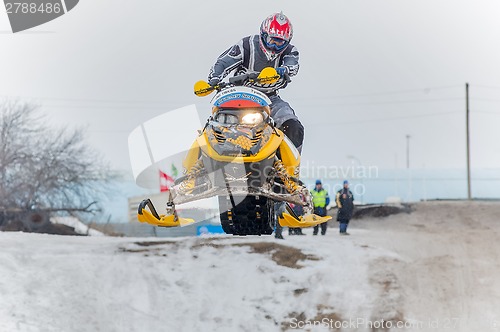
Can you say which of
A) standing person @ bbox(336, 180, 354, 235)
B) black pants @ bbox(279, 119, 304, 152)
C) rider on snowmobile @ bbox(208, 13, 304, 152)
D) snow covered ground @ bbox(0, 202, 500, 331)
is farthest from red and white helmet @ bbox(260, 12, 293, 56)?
standing person @ bbox(336, 180, 354, 235)

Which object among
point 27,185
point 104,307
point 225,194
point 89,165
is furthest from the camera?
point 89,165

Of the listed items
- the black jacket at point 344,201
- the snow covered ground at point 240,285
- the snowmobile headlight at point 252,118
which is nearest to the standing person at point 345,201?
the black jacket at point 344,201

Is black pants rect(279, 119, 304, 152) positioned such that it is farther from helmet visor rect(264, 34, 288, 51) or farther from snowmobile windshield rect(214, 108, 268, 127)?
helmet visor rect(264, 34, 288, 51)

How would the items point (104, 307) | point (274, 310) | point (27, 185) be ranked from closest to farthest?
point (104, 307) → point (274, 310) → point (27, 185)

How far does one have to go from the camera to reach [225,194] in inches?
318

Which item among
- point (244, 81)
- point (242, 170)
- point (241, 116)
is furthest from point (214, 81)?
point (242, 170)

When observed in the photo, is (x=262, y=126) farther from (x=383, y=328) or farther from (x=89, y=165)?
(x=89, y=165)

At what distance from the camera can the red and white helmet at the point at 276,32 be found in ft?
25.7

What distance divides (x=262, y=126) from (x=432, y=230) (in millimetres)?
26082

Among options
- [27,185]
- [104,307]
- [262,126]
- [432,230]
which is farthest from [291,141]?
[27,185]

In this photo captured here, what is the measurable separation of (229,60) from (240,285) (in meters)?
12.6

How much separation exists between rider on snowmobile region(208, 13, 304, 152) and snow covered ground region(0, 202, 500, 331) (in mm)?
10666

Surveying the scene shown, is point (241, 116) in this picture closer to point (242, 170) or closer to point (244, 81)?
point (244, 81)

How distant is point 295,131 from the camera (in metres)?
8.41
